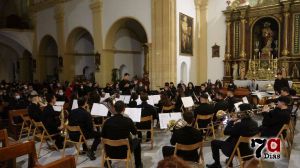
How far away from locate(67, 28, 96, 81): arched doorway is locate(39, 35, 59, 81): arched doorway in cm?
311

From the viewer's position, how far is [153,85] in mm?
14828

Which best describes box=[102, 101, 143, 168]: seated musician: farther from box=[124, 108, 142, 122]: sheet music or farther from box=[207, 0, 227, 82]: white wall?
box=[207, 0, 227, 82]: white wall

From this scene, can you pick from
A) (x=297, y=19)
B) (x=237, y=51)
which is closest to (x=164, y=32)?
(x=237, y=51)

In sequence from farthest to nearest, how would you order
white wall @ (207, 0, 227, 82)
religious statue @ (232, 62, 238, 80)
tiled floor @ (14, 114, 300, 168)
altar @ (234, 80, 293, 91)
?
white wall @ (207, 0, 227, 82) → religious statue @ (232, 62, 238, 80) → altar @ (234, 80, 293, 91) → tiled floor @ (14, 114, 300, 168)

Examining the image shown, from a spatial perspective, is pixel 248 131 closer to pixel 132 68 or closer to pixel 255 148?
pixel 255 148

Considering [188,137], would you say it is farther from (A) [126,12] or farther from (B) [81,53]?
(B) [81,53]

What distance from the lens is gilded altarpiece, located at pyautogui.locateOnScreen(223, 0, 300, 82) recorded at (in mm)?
14688

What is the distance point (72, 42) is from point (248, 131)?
1770 cm

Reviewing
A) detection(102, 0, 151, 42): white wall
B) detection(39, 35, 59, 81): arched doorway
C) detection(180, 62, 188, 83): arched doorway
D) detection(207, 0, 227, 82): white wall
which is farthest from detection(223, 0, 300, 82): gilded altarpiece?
detection(39, 35, 59, 81): arched doorway

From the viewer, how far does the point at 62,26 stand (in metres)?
20.2

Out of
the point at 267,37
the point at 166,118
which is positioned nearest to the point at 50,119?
the point at 166,118

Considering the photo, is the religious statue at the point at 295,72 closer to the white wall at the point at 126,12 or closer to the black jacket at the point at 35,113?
the white wall at the point at 126,12

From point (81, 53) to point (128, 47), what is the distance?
409 centimetres

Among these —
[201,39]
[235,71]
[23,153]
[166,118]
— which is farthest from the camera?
[201,39]
